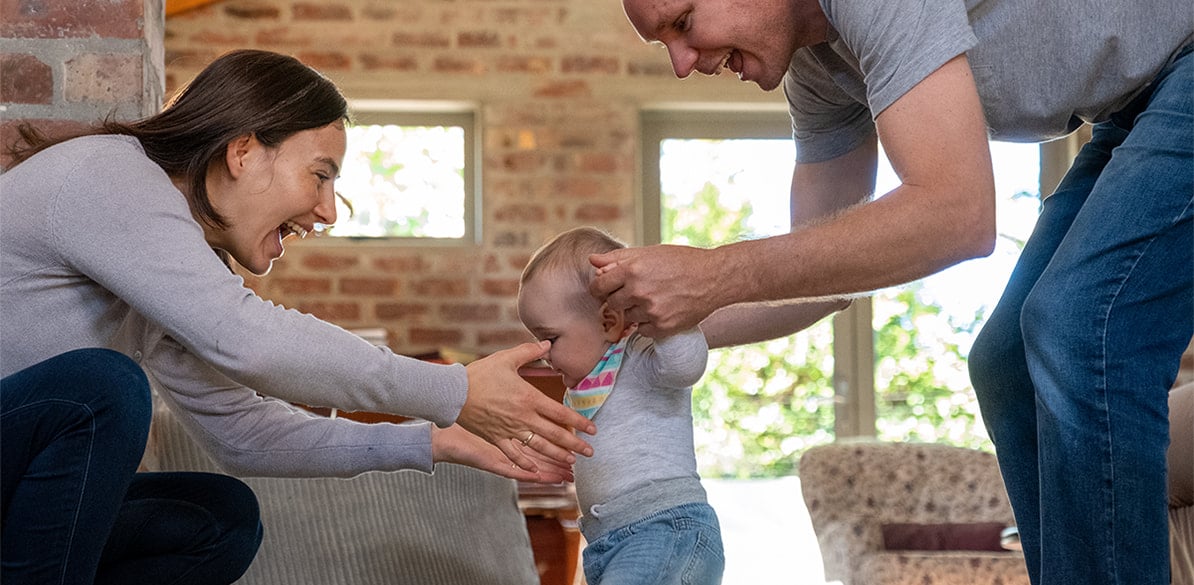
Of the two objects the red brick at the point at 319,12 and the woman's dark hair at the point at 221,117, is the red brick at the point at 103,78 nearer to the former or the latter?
the woman's dark hair at the point at 221,117

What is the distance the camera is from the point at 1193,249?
1.32m

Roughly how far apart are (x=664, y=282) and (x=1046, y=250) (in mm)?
496

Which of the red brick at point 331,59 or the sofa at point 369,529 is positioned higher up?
the red brick at point 331,59

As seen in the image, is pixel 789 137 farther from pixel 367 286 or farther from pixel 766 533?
pixel 367 286

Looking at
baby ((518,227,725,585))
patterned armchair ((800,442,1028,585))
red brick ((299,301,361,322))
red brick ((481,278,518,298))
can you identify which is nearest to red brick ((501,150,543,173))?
red brick ((481,278,518,298))

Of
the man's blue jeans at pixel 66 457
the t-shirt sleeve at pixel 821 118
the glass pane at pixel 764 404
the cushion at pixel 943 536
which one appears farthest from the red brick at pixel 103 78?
the glass pane at pixel 764 404

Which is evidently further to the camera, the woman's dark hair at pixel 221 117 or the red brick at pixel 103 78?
the red brick at pixel 103 78

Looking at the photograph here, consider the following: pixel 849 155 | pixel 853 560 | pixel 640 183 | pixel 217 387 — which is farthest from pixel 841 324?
pixel 217 387

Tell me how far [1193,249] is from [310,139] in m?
1.10

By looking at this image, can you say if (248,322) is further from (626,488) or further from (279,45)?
(279,45)

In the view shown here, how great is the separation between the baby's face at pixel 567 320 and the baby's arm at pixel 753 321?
0.60ft

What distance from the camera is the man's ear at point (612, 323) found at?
5.41 ft

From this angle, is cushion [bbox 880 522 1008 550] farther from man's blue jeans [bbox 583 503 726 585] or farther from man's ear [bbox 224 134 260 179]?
man's ear [bbox 224 134 260 179]

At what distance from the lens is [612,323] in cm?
167
